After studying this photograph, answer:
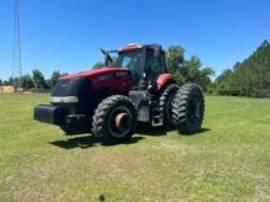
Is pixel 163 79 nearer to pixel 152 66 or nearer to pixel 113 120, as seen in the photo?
pixel 152 66

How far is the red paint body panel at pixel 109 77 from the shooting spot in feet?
28.5

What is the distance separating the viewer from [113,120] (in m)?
8.38

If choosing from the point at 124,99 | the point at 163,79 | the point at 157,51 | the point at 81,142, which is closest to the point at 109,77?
the point at 124,99

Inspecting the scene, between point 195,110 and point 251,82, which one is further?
point 251,82

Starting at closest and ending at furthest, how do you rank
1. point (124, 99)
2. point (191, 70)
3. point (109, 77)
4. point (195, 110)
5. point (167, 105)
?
point (124, 99), point (109, 77), point (167, 105), point (195, 110), point (191, 70)

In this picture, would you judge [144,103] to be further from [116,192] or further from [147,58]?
[116,192]

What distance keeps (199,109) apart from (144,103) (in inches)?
79.1

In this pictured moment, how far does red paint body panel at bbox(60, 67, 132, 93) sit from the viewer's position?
870 centimetres

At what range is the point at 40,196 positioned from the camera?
16.6 feet

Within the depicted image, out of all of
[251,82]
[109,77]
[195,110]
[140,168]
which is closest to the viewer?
[140,168]

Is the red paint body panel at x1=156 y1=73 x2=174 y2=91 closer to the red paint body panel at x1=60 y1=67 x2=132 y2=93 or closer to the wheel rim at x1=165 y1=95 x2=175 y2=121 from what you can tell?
the wheel rim at x1=165 y1=95 x2=175 y2=121

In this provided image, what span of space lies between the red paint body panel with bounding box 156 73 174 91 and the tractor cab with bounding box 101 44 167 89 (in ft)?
0.40

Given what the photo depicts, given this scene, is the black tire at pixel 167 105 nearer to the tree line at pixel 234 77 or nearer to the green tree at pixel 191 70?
the tree line at pixel 234 77

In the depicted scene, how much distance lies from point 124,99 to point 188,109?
2323 millimetres
